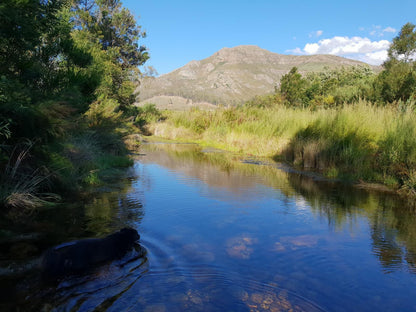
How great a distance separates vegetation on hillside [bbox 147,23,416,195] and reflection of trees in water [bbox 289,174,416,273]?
129cm

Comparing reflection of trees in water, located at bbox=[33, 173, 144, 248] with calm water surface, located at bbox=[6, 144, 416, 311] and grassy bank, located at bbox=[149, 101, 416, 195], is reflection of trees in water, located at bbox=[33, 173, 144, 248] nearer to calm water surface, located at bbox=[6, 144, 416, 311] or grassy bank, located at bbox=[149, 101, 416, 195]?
calm water surface, located at bbox=[6, 144, 416, 311]

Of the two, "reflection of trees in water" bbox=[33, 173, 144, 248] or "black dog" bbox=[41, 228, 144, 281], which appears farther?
"reflection of trees in water" bbox=[33, 173, 144, 248]

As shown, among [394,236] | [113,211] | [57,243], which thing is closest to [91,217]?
[113,211]

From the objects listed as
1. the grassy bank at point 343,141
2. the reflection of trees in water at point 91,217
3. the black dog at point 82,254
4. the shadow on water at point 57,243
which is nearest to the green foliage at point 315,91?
the grassy bank at point 343,141

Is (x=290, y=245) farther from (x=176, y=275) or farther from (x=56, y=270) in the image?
(x=56, y=270)

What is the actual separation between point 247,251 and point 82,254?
2.28 metres

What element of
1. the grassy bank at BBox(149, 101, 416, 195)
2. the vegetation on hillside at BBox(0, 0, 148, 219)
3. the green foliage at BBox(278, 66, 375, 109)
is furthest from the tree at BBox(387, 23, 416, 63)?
the vegetation on hillside at BBox(0, 0, 148, 219)

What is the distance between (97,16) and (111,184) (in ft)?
75.7

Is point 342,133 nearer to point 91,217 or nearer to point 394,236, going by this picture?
point 394,236

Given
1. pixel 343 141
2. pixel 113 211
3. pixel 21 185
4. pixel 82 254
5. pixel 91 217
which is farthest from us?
pixel 343 141

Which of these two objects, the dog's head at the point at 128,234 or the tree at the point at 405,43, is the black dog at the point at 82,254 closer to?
the dog's head at the point at 128,234

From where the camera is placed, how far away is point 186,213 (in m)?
6.86

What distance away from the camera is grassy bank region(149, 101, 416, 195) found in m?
9.62

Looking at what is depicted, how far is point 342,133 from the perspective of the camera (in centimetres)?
1228
